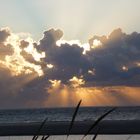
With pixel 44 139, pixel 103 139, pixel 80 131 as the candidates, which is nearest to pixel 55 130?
pixel 80 131

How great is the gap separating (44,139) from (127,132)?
37.6 metres

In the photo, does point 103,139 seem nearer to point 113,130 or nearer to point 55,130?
point 113,130

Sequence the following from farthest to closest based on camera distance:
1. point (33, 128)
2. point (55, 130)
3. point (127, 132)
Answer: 1. point (33, 128)
2. point (55, 130)
3. point (127, 132)

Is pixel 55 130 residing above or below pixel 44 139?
above

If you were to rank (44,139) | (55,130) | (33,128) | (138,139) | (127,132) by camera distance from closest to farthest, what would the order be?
(44,139)
(138,139)
(127,132)
(55,130)
(33,128)

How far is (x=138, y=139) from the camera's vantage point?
96.5 ft

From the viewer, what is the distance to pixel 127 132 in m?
40.1

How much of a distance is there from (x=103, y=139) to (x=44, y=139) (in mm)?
27566

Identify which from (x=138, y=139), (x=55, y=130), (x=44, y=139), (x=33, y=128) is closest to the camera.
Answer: (x=44, y=139)

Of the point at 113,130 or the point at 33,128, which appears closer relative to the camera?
the point at 113,130

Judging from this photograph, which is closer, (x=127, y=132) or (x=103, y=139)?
(x=103, y=139)

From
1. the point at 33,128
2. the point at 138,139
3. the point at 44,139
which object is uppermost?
the point at 33,128

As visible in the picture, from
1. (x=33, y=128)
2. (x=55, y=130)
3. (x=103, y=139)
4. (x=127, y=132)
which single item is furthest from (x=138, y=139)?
(x=33, y=128)

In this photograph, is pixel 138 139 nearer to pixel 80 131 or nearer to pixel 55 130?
pixel 80 131
